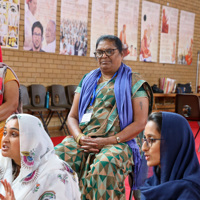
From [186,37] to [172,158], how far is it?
30.5 feet

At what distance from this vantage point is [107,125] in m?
2.85

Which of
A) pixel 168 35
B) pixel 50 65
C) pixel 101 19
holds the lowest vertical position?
pixel 50 65

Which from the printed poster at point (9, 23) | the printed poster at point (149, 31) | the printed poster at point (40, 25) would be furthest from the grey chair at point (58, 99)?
the printed poster at point (149, 31)

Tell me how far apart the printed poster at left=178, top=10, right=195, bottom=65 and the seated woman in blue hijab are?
8.86 metres

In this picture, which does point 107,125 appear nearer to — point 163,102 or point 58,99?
point 58,99

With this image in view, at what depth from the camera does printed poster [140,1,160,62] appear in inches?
348

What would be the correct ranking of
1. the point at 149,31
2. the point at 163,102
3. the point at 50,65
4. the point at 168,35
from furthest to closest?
the point at 168,35 → the point at 163,102 → the point at 149,31 → the point at 50,65

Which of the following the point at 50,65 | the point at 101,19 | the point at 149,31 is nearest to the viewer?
the point at 50,65

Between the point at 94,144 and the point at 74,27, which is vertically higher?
the point at 74,27

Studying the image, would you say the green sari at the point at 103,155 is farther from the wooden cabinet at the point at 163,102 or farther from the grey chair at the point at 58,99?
the wooden cabinet at the point at 163,102

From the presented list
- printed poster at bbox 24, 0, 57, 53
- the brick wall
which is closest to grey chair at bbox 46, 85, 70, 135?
the brick wall

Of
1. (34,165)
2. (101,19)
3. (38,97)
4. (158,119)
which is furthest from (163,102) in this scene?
(34,165)

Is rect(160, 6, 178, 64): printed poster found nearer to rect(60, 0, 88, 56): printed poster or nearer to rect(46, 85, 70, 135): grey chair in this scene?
rect(60, 0, 88, 56): printed poster

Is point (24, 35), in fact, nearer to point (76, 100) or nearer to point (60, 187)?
point (76, 100)
